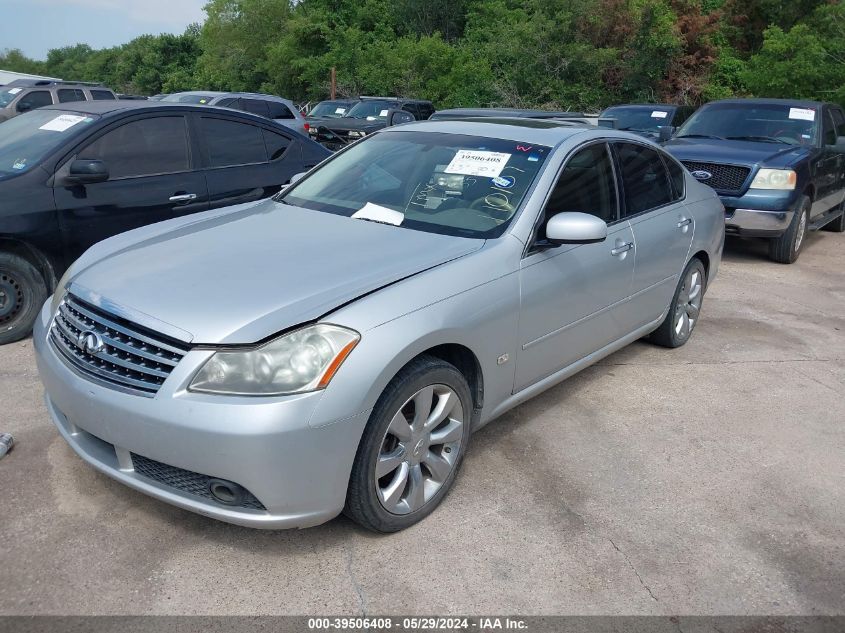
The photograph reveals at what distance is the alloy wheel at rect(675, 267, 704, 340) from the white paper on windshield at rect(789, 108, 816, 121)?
483cm

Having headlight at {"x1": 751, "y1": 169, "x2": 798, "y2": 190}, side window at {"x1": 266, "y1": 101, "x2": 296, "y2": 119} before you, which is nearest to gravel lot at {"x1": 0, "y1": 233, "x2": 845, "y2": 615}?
headlight at {"x1": 751, "y1": 169, "x2": 798, "y2": 190}

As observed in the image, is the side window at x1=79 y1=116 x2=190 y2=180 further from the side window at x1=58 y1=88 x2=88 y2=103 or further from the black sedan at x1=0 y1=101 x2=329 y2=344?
the side window at x1=58 y1=88 x2=88 y2=103

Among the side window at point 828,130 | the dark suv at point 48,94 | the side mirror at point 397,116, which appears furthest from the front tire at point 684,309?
the dark suv at point 48,94

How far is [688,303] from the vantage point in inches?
221

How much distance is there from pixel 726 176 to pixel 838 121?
2851 mm

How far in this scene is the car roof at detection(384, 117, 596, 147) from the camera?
422cm

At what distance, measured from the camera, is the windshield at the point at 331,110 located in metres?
19.0

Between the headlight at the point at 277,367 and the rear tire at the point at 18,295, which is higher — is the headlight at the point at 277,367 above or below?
above

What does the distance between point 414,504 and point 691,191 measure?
342cm

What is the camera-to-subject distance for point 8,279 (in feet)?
16.7

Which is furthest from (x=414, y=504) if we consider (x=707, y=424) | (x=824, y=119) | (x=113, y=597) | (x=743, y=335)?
(x=824, y=119)

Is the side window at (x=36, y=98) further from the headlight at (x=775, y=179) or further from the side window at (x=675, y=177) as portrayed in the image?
the side window at (x=675, y=177)

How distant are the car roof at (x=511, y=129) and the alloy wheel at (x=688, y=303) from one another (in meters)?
1.28

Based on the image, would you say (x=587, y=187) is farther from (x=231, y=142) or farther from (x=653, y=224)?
(x=231, y=142)
